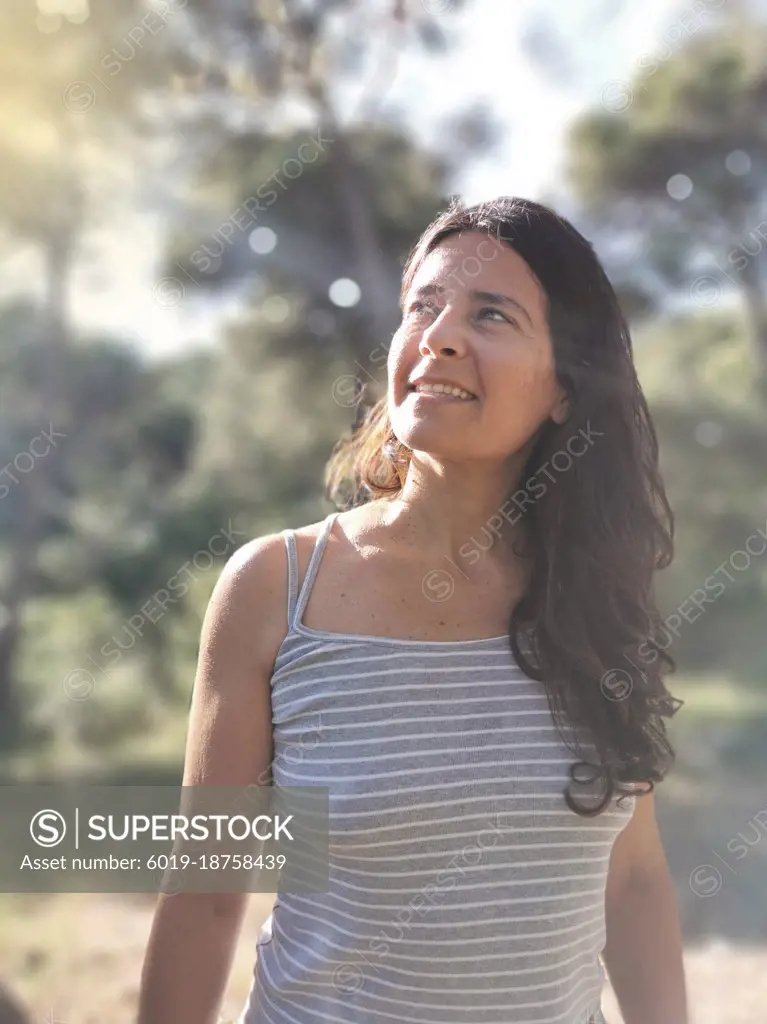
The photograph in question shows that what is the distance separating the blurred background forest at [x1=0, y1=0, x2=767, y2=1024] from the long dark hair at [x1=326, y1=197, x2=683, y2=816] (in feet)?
Answer: 2.56

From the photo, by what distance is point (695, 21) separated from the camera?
57.9 inches

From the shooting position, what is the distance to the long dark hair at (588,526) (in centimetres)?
63

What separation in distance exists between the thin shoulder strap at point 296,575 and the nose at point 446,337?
151 millimetres

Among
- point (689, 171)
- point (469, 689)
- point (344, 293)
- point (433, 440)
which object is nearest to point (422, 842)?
point (469, 689)

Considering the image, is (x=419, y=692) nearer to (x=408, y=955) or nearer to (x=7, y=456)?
(x=408, y=955)

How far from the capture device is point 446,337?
61cm

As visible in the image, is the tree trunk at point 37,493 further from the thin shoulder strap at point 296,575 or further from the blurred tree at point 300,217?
the thin shoulder strap at point 296,575

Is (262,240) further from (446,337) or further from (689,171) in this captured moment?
(446,337)

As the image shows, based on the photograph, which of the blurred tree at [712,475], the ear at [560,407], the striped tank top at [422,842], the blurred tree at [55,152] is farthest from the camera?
the blurred tree at [712,475]

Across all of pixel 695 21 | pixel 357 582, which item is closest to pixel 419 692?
pixel 357 582

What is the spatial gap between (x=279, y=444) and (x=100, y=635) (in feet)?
1.57

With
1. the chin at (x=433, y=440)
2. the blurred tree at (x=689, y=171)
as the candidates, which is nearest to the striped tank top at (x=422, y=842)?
the chin at (x=433, y=440)

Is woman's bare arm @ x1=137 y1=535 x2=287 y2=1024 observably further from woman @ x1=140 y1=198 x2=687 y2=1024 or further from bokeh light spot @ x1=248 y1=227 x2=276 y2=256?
bokeh light spot @ x1=248 y1=227 x2=276 y2=256

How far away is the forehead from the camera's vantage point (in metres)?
0.64
